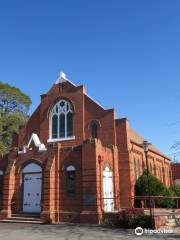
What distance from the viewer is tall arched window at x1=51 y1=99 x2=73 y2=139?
1076 inches

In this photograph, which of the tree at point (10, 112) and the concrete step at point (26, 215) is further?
the tree at point (10, 112)

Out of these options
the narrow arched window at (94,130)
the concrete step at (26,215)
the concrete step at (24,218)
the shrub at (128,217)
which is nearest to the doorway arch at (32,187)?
the concrete step at (26,215)

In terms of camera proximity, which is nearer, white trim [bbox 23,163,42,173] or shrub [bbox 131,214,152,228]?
shrub [bbox 131,214,152,228]

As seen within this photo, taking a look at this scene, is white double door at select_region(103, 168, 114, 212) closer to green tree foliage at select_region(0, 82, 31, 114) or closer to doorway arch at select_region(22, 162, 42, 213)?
doorway arch at select_region(22, 162, 42, 213)

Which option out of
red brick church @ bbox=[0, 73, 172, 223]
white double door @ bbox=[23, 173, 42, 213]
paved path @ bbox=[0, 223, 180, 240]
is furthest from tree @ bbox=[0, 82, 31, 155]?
paved path @ bbox=[0, 223, 180, 240]

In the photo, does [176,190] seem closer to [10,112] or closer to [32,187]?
[32,187]

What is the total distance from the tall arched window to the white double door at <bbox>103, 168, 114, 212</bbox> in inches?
237

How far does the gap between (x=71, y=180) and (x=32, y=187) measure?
360 cm

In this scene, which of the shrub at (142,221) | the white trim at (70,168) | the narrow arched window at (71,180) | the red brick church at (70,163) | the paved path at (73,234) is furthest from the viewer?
the white trim at (70,168)

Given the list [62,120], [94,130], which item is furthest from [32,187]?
[62,120]

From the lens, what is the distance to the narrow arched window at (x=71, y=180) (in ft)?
69.0

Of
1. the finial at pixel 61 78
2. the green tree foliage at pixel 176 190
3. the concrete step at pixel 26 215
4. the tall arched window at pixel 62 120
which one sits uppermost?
the finial at pixel 61 78

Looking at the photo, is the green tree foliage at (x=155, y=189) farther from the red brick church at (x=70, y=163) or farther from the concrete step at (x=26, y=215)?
the concrete step at (x=26, y=215)

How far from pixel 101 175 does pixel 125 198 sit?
165 inches
